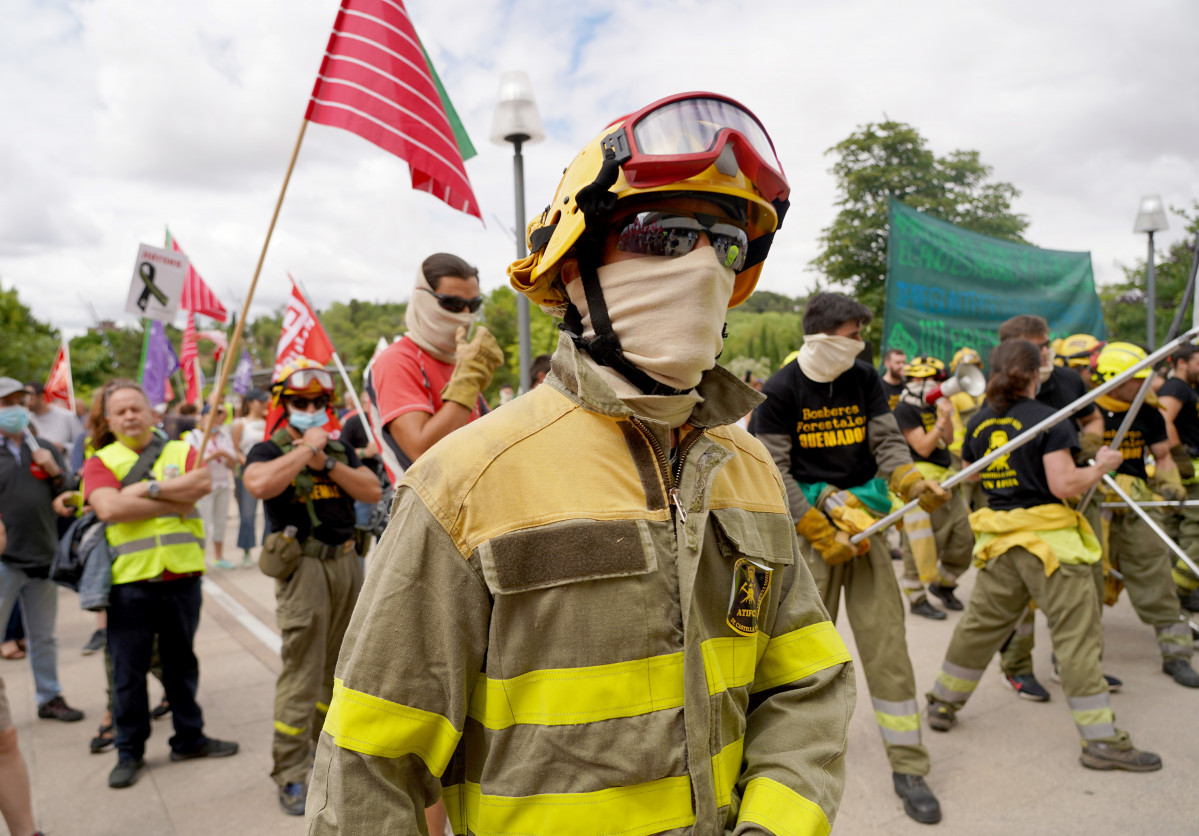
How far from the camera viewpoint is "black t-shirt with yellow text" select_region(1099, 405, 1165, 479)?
6016mm

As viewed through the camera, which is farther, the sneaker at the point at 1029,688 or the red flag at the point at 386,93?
the sneaker at the point at 1029,688

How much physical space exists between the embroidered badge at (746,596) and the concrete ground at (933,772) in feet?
8.58

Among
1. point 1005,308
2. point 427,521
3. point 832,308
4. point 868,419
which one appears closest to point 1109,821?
point 868,419

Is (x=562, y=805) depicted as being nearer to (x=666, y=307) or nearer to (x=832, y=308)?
(x=666, y=307)

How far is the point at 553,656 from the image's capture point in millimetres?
1356

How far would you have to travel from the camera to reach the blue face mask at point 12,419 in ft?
17.6

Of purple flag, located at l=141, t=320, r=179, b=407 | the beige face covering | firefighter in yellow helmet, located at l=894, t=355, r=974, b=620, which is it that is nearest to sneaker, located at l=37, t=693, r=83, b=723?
the beige face covering

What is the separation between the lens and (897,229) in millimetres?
9445

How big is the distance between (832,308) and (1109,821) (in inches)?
106

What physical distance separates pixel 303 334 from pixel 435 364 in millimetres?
4360

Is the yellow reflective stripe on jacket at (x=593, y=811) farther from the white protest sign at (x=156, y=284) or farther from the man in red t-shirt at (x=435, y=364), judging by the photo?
the white protest sign at (x=156, y=284)

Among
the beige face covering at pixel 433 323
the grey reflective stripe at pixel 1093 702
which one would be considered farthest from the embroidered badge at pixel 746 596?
the grey reflective stripe at pixel 1093 702

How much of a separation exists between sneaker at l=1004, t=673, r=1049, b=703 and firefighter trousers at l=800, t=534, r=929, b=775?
1597mm

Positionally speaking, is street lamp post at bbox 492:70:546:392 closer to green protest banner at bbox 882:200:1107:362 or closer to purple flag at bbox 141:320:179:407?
green protest banner at bbox 882:200:1107:362
